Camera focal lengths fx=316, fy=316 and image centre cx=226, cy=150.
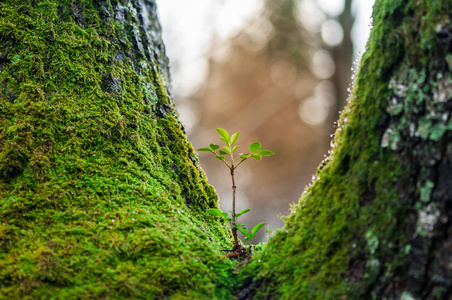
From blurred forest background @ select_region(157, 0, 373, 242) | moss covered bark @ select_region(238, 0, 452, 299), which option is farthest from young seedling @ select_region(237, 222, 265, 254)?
blurred forest background @ select_region(157, 0, 373, 242)

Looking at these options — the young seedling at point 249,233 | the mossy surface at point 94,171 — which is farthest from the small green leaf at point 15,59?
the young seedling at point 249,233

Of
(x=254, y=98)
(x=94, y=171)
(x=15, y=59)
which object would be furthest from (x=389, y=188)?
(x=254, y=98)

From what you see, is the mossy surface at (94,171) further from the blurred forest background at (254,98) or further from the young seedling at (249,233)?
the blurred forest background at (254,98)

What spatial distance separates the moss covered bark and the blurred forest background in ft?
43.7

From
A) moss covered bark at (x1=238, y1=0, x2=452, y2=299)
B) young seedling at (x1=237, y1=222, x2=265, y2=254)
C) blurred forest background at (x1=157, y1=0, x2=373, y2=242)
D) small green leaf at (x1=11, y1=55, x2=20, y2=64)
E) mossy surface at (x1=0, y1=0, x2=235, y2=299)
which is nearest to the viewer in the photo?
moss covered bark at (x1=238, y1=0, x2=452, y2=299)

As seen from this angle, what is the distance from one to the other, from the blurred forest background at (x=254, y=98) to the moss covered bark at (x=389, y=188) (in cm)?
1331

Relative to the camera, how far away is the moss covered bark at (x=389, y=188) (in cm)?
99

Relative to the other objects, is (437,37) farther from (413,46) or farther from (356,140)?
(356,140)

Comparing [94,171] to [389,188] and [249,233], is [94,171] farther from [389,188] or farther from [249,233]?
[389,188]

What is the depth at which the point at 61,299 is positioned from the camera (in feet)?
3.91

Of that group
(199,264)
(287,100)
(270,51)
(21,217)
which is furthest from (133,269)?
(287,100)

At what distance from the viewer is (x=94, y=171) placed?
66.4 inches

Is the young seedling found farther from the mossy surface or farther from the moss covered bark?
the moss covered bark

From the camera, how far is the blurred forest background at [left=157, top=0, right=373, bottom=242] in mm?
15992
